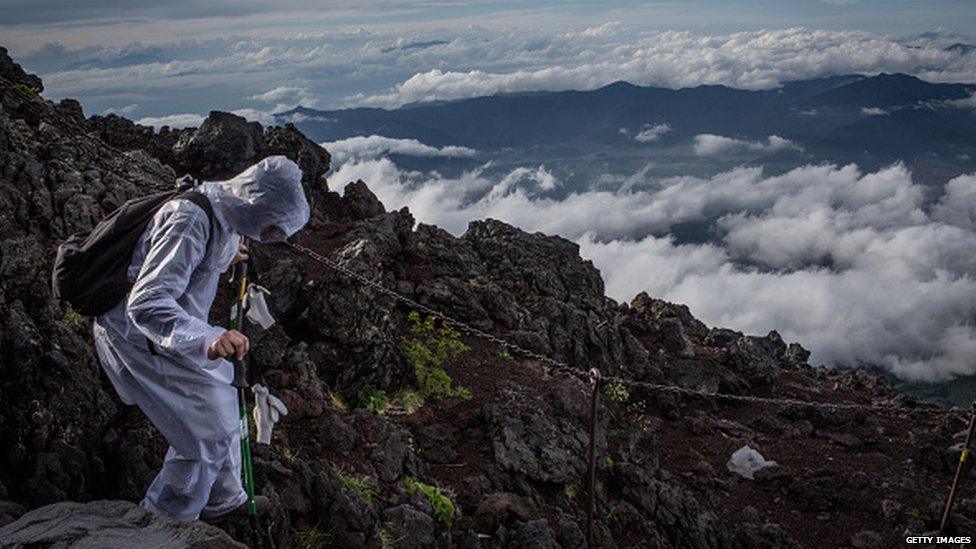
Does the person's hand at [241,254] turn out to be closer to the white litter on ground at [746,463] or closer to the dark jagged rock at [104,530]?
the dark jagged rock at [104,530]

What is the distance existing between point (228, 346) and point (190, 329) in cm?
22

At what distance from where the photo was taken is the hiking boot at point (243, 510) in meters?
4.84

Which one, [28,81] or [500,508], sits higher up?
[28,81]

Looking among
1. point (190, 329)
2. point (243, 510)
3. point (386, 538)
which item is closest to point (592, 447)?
point (386, 538)

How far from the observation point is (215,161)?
17.2 metres

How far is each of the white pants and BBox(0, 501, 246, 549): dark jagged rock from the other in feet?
0.96

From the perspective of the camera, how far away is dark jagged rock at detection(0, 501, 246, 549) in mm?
3701

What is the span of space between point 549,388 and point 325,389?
4.46m

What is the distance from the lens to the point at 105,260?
4047mm

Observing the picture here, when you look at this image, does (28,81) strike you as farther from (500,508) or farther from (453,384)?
(500,508)

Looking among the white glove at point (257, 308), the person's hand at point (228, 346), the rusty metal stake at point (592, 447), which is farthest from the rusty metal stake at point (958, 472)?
the person's hand at point (228, 346)

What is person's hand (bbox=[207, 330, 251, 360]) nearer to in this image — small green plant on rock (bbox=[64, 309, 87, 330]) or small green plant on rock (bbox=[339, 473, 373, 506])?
small green plant on rock (bbox=[339, 473, 373, 506])

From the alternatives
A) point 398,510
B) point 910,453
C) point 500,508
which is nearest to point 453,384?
point 500,508

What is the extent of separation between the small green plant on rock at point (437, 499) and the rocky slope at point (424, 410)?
0.08ft
